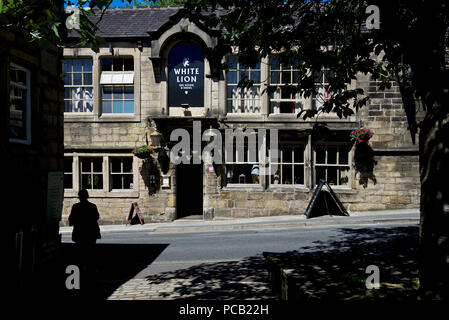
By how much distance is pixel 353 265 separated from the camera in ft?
22.2

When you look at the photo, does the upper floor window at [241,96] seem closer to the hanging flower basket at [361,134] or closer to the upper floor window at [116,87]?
the hanging flower basket at [361,134]

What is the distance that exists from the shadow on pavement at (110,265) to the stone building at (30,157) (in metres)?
0.86

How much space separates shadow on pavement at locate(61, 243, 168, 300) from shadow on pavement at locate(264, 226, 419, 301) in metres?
3.05

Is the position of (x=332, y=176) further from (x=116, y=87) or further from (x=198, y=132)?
(x=116, y=87)

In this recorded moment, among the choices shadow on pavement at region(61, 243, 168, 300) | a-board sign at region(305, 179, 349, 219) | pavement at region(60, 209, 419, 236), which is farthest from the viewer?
a-board sign at region(305, 179, 349, 219)

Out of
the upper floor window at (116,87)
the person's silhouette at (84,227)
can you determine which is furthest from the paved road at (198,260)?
the upper floor window at (116,87)

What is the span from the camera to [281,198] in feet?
48.4

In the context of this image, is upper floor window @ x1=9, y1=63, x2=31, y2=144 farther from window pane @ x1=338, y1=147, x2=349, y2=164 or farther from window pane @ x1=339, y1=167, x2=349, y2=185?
window pane @ x1=339, y1=167, x2=349, y2=185

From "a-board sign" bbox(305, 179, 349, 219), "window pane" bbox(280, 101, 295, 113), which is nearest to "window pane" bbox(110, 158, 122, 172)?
"window pane" bbox(280, 101, 295, 113)

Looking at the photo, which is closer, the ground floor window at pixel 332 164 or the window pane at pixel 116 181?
the ground floor window at pixel 332 164

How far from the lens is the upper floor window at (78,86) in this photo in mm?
15367

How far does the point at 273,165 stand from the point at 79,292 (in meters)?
10.2

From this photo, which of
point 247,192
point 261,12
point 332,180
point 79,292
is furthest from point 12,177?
point 332,180

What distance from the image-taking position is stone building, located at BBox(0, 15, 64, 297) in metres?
5.89
